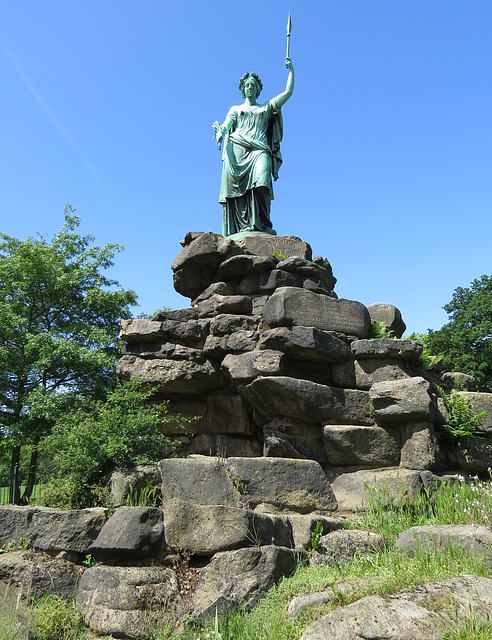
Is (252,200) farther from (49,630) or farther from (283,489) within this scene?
(49,630)

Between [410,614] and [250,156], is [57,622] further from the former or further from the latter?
[250,156]

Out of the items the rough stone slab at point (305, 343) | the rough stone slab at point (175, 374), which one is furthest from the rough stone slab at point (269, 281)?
the rough stone slab at point (175, 374)

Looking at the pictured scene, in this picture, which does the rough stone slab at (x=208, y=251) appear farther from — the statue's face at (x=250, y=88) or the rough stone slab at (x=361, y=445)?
the statue's face at (x=250, y=88)

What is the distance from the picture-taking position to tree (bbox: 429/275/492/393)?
2291 cm

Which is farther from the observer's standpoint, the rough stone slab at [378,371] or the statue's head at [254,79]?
the statue's head at [254,79]

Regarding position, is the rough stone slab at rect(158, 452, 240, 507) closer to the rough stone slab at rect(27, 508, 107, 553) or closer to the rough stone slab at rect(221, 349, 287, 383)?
the rough stone slab at rect(27, 508, 107, 553)

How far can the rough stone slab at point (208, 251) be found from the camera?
8.97m

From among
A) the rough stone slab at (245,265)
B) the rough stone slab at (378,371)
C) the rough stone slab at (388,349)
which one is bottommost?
the rough stone slab at (378,371)

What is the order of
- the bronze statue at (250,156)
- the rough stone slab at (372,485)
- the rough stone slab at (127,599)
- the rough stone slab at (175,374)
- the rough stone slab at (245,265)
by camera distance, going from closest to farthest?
the rough stone slab at (127,599)
the rough stone slab at (372,485)
the rough stone slab at (175,374)
the rough stone slab at (245,265)
the bronze statue at (250,156)

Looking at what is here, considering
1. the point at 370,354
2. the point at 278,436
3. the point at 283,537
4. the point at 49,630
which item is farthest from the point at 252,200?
the point at 49,630

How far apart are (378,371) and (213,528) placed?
11.4 feet

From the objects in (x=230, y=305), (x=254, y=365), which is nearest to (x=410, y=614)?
(x=254, y=365)

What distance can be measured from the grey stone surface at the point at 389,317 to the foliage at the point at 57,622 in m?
5.94

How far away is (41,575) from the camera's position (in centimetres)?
518
